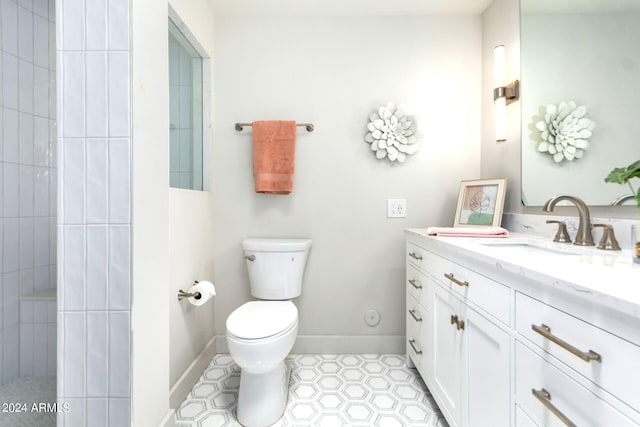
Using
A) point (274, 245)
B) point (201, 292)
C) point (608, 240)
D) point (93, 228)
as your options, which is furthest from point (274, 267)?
point (608, 240)

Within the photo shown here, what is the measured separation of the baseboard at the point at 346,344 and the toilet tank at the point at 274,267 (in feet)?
1.37

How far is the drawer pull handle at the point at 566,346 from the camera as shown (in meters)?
0.59

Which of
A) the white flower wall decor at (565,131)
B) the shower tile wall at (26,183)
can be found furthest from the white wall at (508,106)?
the shower tile wall at (26,183)

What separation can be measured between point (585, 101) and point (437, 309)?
1051 mm

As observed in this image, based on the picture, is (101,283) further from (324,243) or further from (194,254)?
(324,243)

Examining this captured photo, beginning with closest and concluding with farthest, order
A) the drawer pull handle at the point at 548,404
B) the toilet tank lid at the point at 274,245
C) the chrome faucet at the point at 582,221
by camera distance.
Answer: the drawer pull handle at the point at 548,404
the chrome faucet at the point at 582,221
the toilet tank lid at the point at 274,245

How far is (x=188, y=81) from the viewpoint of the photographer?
1.79 metres

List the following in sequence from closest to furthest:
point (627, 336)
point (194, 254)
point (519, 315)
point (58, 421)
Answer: point (627, 336) < point (519, 315) < point (58, 421) < point (194, 254)

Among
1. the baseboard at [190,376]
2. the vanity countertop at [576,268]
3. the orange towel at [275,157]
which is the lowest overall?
the baseboard at [190,376]

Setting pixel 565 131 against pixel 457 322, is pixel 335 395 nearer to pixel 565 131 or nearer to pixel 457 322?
pixel 457 322

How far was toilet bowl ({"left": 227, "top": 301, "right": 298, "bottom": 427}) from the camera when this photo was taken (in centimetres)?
130

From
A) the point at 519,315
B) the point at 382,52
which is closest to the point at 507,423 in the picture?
the point at 519,315

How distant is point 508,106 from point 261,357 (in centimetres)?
185

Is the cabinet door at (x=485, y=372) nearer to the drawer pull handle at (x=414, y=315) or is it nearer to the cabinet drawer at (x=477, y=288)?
the cabinet drawer at (x=477, y=288)
